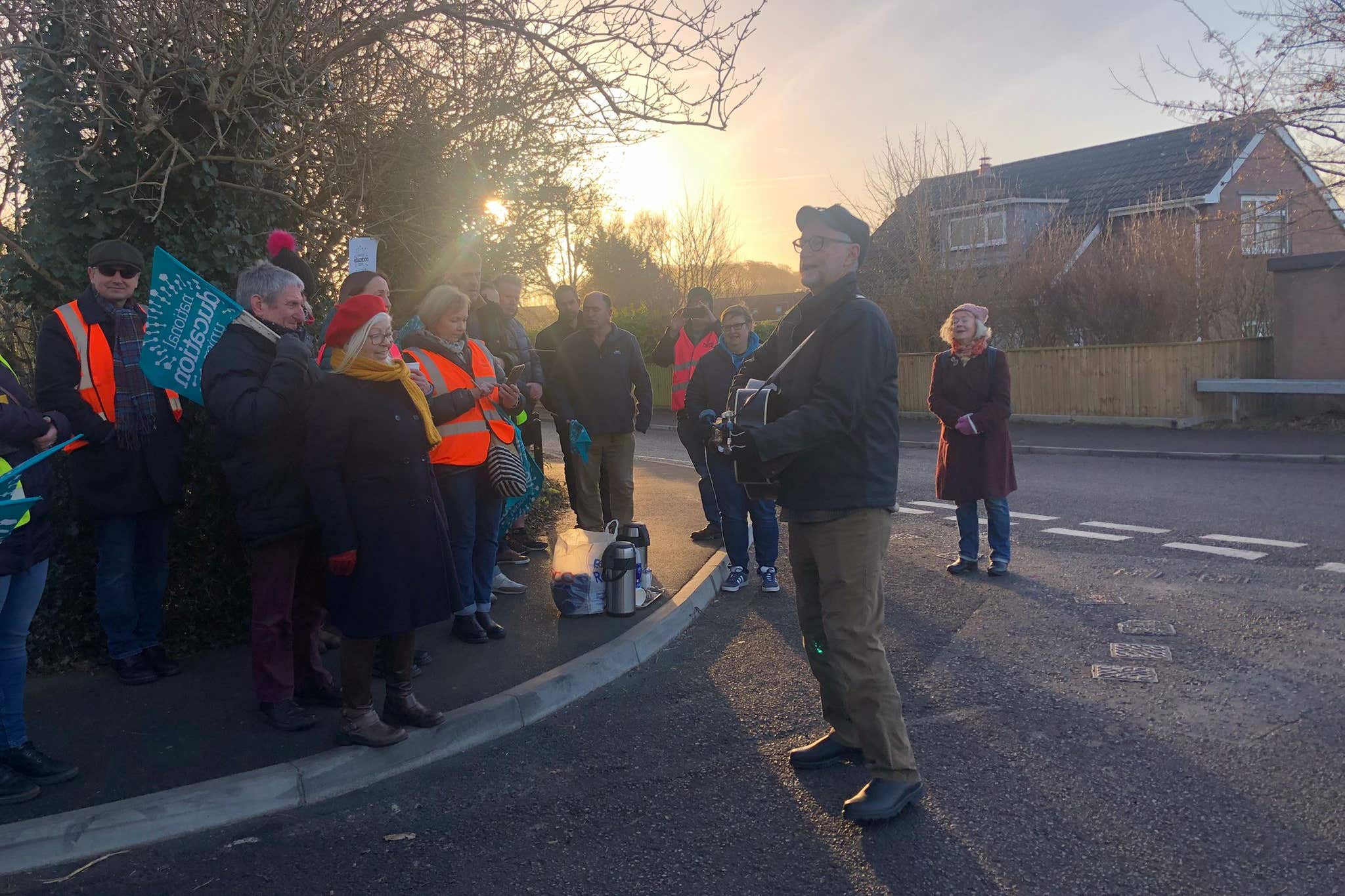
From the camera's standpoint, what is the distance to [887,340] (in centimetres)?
379

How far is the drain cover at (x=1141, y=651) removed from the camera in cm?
537

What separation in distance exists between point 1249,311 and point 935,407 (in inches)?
629

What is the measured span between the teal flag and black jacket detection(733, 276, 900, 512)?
2678 millimetres

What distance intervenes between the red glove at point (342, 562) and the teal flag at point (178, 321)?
4.40ft

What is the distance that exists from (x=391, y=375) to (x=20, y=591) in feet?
5.39

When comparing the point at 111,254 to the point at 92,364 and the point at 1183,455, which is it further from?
the point at 1183,455

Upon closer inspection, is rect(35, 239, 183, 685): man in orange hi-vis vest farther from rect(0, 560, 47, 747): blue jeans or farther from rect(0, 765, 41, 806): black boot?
rect(0, 765, 41, 806): black boot

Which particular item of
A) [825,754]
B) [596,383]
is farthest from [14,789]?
[596,383]

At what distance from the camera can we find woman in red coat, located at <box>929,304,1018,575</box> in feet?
24.2

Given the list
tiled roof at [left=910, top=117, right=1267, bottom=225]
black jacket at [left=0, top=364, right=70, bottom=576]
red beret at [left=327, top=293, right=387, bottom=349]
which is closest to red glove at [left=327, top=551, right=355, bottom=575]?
red beret at [left=327, top=293, right=387, bottom=349]

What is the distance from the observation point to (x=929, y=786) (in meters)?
3.87

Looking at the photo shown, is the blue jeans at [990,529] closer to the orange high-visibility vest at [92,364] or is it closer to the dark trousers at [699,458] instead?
the dark trousers at [699,458]

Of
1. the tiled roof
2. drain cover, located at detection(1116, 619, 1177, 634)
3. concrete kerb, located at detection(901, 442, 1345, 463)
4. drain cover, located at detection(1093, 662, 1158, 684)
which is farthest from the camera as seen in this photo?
the tiled roof

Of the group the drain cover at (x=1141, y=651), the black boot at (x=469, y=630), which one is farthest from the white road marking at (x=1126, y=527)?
the black boot at (x=469, y=630)
